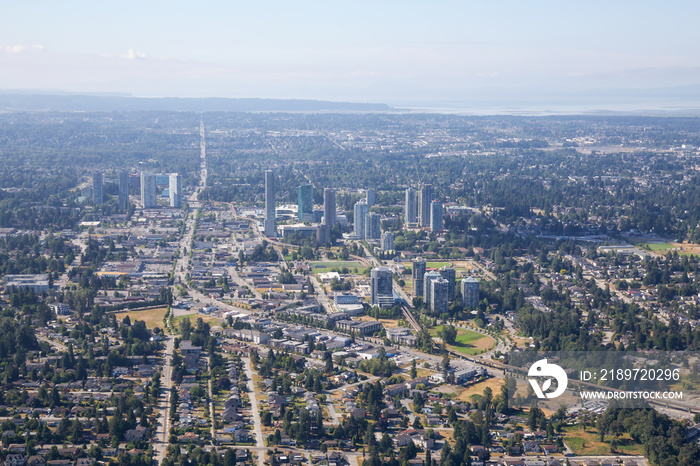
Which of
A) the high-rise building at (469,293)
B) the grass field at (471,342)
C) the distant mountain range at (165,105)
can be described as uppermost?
the distant mountain range at (165,105)

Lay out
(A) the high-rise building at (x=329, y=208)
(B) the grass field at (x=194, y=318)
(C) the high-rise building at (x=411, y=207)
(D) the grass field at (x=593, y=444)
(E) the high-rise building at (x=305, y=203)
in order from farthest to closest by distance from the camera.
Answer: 1. (E) the high-rise building at (x=305, y=203)
2. (C) the high-rise building at (x=411, y=207)
3. (A) the high-rise building at (x=329, y=208)
4. (B) the grass field at (x=194, y=318)
5. (D) the grass field at (x=593, y=444)

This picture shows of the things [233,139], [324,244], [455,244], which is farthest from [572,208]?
[233,139]

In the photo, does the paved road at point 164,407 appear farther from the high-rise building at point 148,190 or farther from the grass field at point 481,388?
the high-rise building at point 148,190

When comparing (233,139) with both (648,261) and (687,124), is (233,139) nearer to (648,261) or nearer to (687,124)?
(687,124)

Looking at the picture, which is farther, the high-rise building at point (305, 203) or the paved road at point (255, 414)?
the high-rise building at point (305, 203)

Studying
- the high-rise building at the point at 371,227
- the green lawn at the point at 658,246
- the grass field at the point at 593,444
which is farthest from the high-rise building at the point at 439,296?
the green lawn at the point at 658,246

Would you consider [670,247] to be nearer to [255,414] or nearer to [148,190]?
[255,414]

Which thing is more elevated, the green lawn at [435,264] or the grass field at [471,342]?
the green lawn at [435,264]
